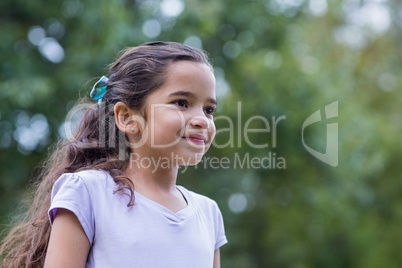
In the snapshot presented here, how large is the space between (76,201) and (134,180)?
26cm

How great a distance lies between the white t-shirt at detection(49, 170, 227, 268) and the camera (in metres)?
1.62

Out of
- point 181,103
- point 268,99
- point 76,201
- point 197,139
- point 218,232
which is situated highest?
point 268,99

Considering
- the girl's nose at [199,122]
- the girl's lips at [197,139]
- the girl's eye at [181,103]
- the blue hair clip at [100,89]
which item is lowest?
the girl's lips at [197,139]

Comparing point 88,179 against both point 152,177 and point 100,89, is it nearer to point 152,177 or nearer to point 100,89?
point 152,177

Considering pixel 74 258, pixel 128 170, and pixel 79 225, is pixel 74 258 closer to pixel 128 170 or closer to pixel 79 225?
pixel 79 225

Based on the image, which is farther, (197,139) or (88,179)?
(197,139)

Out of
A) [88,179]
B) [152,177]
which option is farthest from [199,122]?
[88,179]

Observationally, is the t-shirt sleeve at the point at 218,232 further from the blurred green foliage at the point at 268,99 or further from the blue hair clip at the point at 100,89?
the blurred green foliage at the point at 268,99

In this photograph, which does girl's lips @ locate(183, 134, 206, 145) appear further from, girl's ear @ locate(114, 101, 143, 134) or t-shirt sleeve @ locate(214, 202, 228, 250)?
t-shirt sleeve @ locate(214, 202, 228, 250)

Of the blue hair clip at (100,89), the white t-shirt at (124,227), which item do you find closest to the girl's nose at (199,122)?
the white t-shirt at (124,227)

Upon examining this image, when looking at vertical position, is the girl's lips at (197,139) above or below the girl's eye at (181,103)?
below

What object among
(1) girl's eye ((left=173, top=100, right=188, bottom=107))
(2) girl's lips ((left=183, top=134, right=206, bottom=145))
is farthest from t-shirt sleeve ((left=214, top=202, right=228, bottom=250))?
(1) girl's eye ((left=173, top=100, right=188, bottom=107))

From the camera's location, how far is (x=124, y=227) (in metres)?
1.64

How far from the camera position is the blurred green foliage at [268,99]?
5.62 meters
